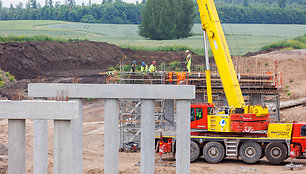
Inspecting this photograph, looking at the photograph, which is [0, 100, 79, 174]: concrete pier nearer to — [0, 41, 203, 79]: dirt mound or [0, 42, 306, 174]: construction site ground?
[0, 42, 306, 174]: construction site ground

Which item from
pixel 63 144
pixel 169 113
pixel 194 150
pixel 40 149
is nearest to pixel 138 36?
pixel 169 113

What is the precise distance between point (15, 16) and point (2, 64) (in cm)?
7251

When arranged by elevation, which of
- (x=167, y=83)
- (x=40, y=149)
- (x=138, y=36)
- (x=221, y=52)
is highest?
(x=138, y=36)

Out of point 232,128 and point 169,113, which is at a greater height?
point 169,113

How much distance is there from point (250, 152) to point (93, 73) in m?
27.7

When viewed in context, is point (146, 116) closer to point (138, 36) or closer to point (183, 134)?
point (183, 134)

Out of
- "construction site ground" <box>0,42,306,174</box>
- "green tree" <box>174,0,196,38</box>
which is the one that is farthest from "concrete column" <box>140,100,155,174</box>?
"green tree" <box>174,0,196,38</box>

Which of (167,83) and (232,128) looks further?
(167,83)

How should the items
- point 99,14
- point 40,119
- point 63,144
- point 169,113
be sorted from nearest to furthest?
point 63,144 → point 40,119 → point 169,113 → point 99,14

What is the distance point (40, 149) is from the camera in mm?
18484

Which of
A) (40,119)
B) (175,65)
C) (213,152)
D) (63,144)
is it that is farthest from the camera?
(175,65)

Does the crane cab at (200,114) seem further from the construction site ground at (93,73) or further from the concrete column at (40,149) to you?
the concrete column at (40,149)

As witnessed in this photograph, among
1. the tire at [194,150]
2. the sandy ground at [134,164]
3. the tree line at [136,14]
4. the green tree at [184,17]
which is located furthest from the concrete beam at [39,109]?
the tree line at [136,14]

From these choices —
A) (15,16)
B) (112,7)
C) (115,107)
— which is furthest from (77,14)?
(115,107)
